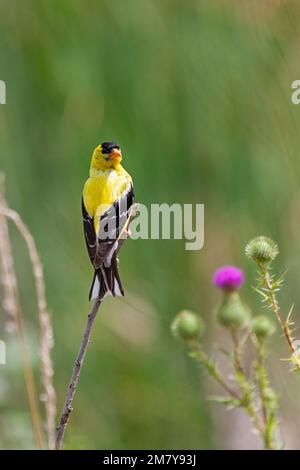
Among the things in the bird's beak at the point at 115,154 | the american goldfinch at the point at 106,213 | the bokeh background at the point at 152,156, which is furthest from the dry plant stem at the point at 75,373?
the bokeh background at the point at 152,156

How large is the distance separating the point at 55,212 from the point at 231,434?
66 centimetres

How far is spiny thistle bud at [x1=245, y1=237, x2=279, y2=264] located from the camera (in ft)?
2.73

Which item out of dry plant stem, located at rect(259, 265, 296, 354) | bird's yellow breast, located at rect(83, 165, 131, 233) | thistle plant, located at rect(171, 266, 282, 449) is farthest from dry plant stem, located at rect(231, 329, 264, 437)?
bird's yellow breast, located at rect(83, 165, 131, 233)

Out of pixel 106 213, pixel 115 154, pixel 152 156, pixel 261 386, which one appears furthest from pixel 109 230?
pixel 152 156

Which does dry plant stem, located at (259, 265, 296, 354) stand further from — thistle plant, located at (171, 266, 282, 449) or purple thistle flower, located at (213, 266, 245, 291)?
purple thistle flower, located at (213, 266, 245, 291)

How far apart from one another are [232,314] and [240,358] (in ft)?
0.22

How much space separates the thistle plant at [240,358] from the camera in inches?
33.7

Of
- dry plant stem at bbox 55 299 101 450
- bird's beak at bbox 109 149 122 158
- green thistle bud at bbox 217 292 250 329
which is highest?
bird's beak at bbox 109 149 122 158

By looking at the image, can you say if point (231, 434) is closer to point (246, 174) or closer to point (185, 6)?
point (246, 174)

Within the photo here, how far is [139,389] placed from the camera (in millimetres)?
1928

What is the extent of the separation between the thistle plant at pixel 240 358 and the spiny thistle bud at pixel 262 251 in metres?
0.08

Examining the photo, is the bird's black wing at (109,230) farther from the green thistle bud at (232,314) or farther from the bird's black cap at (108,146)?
the green thistle bud at (232,314)

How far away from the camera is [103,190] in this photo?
1030mm
